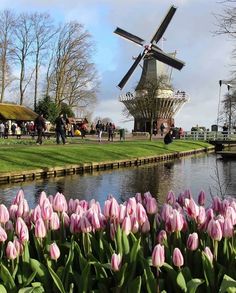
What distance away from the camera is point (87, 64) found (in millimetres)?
61875

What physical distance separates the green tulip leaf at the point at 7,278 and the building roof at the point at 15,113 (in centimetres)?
5295

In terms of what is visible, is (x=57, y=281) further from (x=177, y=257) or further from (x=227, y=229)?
(x=227, y=229)

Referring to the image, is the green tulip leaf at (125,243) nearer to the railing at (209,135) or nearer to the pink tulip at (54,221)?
the pink tulip at (54,221)

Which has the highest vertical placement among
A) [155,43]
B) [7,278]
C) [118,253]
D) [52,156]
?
[155,43]

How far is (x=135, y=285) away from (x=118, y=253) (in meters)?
0.32

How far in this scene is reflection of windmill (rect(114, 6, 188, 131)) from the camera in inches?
2417

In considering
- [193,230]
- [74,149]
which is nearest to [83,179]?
[74,149]

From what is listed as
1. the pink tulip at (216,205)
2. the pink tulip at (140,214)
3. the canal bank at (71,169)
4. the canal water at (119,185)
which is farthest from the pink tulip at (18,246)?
the canal bank at (71,169)

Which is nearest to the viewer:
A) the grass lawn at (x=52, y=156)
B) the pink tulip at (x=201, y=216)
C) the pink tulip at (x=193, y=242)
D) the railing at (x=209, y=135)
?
the pink tulip at (x=193, y=242)

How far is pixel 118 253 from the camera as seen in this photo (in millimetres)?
3408

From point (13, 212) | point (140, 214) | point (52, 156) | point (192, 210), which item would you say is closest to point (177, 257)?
point (140, 214)

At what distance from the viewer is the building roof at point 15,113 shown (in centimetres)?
5522

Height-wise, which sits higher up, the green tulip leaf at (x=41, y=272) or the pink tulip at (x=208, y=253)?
the pink tulip at (x=208, y=253)

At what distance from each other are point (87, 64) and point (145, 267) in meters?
59.8
